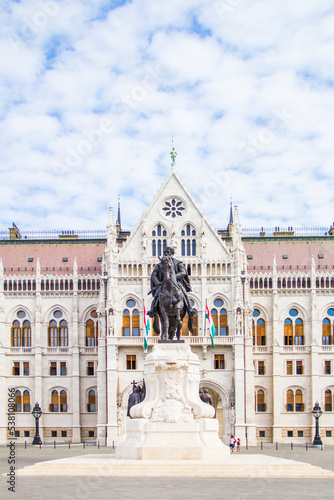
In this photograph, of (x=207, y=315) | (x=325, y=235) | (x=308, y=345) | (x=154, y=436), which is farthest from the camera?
(x=325, y=235)

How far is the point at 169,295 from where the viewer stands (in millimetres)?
33938

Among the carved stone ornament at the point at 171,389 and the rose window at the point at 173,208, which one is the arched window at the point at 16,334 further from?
the carved stone ornament at the point at 171,389

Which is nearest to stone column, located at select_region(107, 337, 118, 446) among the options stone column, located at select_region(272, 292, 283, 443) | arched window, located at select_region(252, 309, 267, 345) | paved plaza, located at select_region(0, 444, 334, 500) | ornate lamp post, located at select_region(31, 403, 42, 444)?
ornate lamp post, located at select_region(31, 403, 42, 444)

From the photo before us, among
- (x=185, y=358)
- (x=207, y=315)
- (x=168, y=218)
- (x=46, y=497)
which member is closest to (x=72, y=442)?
(x=207, y=315)

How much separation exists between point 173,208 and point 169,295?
144 feet

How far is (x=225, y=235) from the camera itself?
90.2 m

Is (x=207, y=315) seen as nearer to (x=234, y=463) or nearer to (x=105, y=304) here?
(x=105, y=304)

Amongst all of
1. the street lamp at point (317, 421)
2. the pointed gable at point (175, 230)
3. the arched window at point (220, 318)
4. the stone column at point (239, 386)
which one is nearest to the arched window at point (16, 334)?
the pointed gable at point (175, 230)

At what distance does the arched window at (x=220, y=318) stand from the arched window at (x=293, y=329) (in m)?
7.75

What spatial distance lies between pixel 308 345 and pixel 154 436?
4987 centimetres

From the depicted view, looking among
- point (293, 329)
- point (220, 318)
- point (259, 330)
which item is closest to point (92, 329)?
point (220, 318)

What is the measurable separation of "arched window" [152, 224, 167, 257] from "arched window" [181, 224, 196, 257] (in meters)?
1.75

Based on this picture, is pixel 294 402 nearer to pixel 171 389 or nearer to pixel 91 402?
pixel 91 402

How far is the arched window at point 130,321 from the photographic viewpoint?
75875 millimetres
